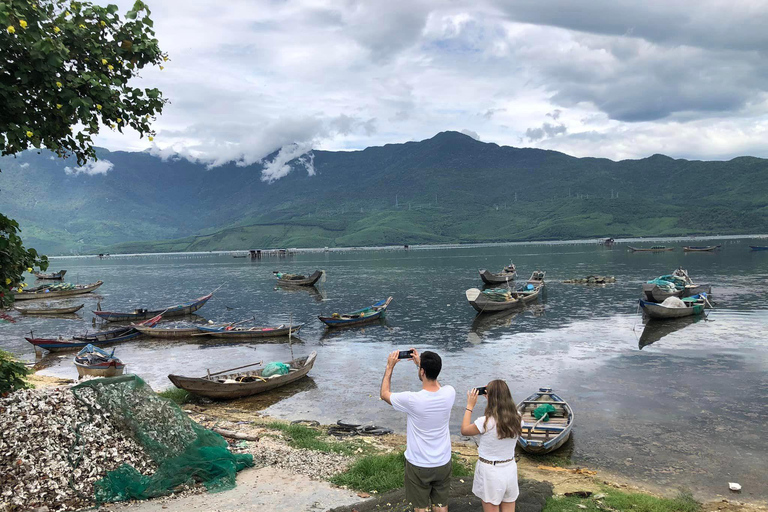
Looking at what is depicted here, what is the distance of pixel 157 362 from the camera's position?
33.6m

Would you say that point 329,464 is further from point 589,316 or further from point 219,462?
point 589,316

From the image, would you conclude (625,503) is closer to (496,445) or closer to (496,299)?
(496,445)

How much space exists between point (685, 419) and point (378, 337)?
2379cm

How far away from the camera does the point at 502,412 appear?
764cm

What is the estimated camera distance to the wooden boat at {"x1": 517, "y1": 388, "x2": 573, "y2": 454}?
1598cm

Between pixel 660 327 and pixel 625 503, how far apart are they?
32.3m

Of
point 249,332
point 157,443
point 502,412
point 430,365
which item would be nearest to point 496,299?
point 249,332

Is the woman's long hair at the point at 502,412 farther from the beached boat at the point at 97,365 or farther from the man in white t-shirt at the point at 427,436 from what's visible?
the beached boat at the point at 97,365

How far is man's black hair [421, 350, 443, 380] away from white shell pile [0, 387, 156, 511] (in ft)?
26.2

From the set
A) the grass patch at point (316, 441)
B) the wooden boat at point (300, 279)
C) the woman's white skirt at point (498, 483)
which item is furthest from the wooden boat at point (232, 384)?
the wooden boat at point (300, 279)

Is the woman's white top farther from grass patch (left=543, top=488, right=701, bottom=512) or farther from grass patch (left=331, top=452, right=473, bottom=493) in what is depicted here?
grass patch (left=331, top=452, right=473, bottom=493)

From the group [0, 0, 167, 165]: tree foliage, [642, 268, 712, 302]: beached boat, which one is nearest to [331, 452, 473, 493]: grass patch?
[0, 0, 167, 165]: tree foliage

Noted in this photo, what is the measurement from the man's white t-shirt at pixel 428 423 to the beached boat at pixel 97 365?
24.1 m

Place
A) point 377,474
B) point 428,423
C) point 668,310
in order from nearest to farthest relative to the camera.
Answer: point 428,423 → point 377,474 → point 668,310
